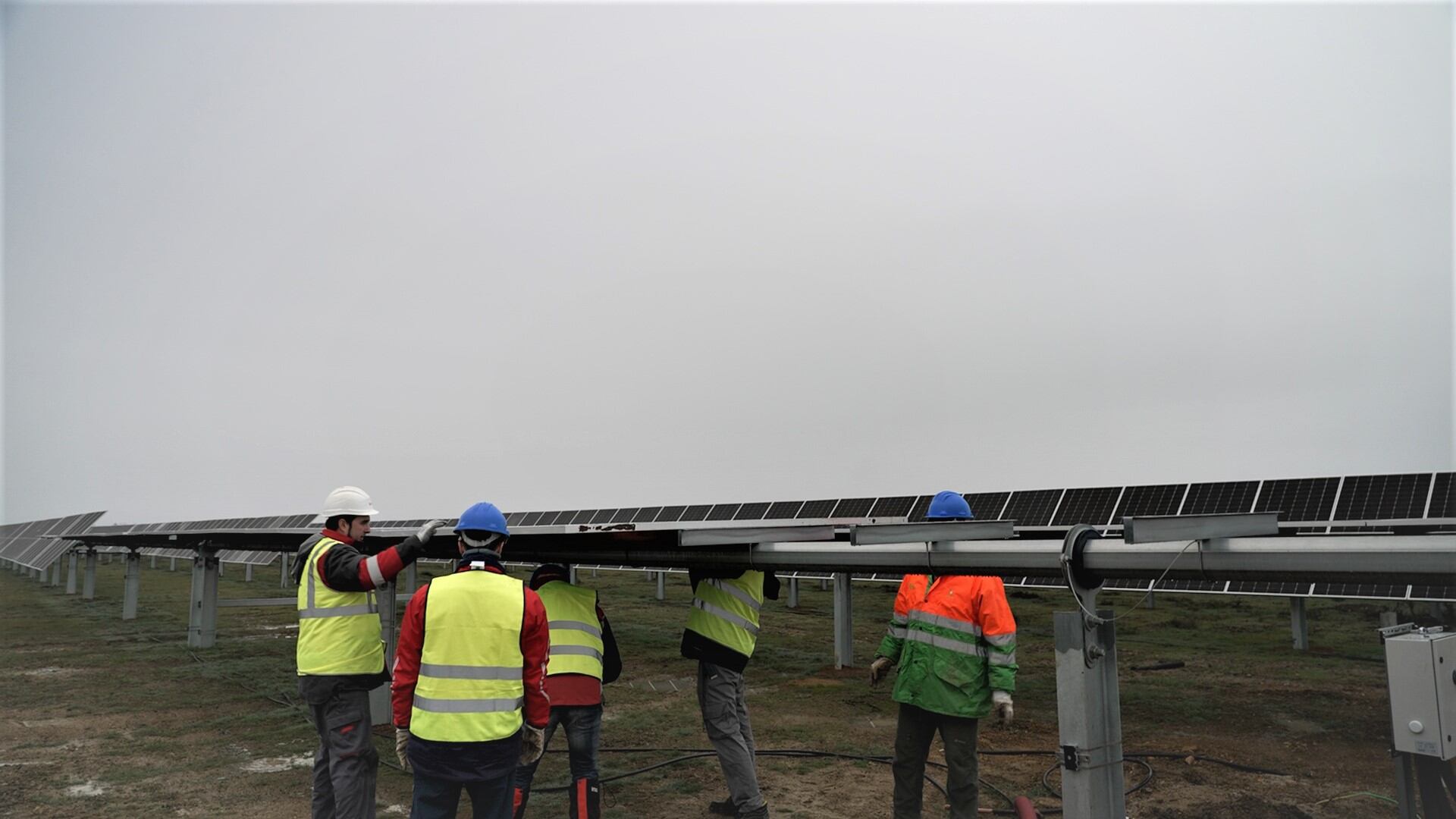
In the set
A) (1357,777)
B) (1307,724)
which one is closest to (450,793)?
(1357,777)

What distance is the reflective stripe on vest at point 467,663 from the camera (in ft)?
13.7

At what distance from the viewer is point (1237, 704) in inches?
376

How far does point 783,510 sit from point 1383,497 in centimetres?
1033

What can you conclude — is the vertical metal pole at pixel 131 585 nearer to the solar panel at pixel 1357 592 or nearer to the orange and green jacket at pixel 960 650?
the orange and green jacket at pixel 960 650

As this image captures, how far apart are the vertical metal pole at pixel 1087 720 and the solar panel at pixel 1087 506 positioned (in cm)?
1029

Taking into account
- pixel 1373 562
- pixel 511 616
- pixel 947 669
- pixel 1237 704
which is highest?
pixel 1373 562

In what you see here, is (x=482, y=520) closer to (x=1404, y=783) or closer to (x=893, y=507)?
(x=1404, y=783)

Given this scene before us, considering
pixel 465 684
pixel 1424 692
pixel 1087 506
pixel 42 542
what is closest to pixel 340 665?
pixel 465 684

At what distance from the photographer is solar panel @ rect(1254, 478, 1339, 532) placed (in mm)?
12125

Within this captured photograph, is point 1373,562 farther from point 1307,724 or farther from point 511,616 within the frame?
point 1307,724

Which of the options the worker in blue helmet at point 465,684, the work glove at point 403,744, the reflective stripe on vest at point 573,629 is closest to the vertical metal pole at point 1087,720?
the worker in blue helmet at point 465,684

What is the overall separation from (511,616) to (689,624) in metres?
1.81

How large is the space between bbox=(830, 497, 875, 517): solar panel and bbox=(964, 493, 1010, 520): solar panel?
2093 millimetres

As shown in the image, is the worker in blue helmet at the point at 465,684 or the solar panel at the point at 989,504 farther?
the solar panel at the point at 989,504
